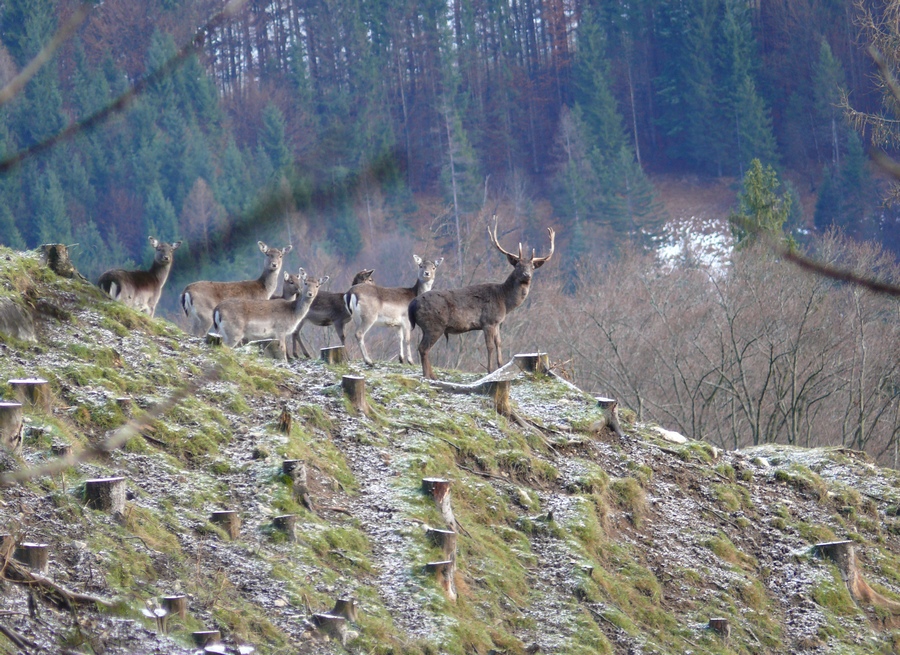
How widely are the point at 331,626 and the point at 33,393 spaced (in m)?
2.56

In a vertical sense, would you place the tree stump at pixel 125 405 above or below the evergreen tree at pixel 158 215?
A: below

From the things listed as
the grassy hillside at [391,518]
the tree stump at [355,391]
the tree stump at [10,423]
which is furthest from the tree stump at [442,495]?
the tree stump at [10,423]

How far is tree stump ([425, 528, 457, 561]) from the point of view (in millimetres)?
7656

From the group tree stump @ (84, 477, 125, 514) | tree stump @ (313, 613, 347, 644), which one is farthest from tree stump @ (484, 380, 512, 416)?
tree stump @ (84, 477, 125, 514)

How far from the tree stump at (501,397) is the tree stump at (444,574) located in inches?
135

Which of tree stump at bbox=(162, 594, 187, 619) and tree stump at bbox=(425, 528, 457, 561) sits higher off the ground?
tree stump at bbox=(162, 594, 187, 619)

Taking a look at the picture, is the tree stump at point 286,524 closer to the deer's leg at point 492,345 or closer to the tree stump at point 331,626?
the tree stump at point 331,626

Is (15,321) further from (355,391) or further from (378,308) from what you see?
(378,308)

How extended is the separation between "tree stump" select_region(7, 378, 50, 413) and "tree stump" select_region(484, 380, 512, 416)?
14.9ft

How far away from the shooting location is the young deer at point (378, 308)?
1308 centimetres

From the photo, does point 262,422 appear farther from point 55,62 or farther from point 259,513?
point 55,62

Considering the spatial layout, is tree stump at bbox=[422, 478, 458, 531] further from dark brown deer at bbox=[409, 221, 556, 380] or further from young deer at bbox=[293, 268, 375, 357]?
young deer at bbox=[293, 268, 375, 357]

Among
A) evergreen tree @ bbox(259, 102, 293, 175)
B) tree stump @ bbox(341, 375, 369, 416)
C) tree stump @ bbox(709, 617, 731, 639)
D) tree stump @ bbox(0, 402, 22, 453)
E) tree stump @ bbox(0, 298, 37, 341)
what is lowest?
tree stump @ bbox(709, 617, 731, 639)

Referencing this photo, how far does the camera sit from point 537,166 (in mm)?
63594
